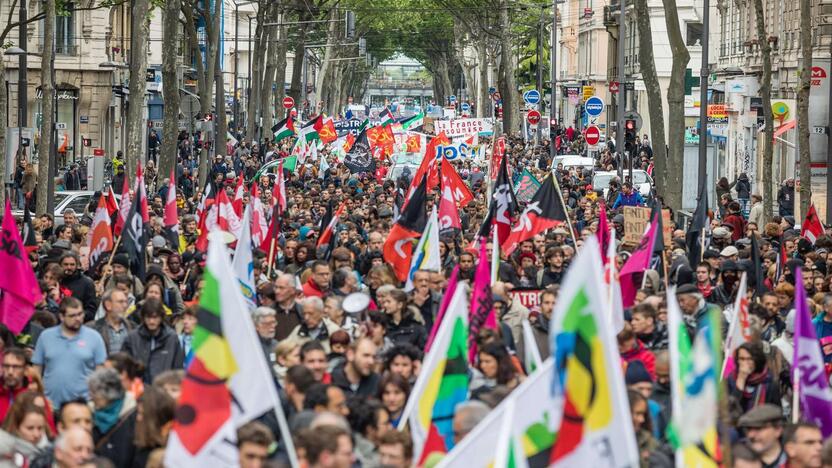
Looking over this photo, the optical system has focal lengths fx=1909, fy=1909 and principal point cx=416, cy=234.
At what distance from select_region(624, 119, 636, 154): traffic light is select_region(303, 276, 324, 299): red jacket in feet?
65.9

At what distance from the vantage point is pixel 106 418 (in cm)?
942

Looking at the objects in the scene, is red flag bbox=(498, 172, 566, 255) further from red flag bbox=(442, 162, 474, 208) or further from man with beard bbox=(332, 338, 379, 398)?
man with beard bbox=(332, 338, 379, 398)

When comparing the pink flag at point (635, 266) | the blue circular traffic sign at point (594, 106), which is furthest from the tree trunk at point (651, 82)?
the pink flag at point (635, 266)

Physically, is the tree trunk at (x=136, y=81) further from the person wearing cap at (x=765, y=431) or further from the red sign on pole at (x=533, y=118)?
the red sign on pole at (x=533, y=118)

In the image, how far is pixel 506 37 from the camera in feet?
227

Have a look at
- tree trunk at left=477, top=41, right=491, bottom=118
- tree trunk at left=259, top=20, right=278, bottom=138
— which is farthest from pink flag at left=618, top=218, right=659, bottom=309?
tree trunk at left=477, top=41, right=491, bottom=118

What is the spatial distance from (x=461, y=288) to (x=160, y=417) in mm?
1672

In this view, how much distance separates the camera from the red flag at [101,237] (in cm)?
1773

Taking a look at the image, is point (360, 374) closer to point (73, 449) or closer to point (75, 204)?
point (73, 449)

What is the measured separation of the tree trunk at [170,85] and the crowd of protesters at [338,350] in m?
13.7

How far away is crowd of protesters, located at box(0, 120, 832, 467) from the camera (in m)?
8.50

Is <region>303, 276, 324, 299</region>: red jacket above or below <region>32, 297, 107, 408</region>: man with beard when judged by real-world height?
above

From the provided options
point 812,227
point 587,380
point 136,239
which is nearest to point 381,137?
point 812,227

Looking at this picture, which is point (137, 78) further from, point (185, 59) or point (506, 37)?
point (185, 59)
